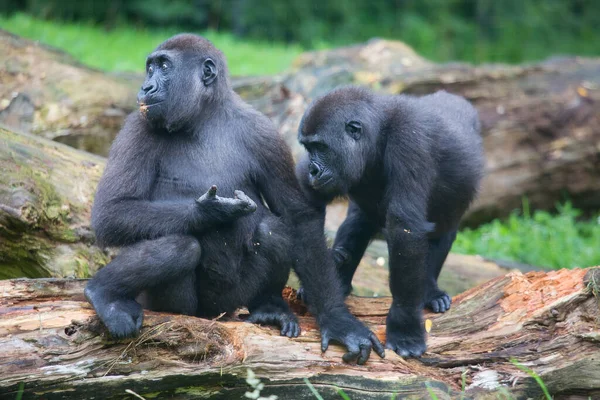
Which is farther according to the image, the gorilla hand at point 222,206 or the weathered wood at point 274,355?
the gorilla hand at point 222,206

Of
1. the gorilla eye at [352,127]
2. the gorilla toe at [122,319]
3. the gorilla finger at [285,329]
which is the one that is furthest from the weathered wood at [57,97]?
the gorilla finger at [285,329]

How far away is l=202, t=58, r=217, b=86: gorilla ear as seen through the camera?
17.3 ft

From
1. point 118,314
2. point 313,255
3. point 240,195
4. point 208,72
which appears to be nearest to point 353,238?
point 313,255

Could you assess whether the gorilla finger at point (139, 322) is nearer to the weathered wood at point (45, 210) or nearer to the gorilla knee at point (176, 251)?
the gorilla knee at point (176, 251)

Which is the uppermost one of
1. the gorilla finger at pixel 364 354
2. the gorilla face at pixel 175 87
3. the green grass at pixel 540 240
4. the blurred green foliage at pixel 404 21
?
the blurred green foliage at pixel 404 21

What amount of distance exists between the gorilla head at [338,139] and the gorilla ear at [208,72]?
714mm

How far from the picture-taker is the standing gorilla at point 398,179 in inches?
192

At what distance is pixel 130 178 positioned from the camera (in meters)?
4.85

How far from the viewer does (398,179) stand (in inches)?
197

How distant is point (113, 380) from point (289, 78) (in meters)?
6.44

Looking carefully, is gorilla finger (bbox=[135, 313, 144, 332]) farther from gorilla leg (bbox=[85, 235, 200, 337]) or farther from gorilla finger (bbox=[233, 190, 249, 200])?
gorilla finger (bbox=[233, 190, 249, 200])

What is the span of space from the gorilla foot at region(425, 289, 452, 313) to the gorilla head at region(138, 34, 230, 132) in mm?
2100

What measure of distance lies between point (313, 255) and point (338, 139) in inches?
32.3

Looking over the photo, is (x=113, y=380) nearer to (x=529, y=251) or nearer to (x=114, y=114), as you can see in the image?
(x=114, y=114)
